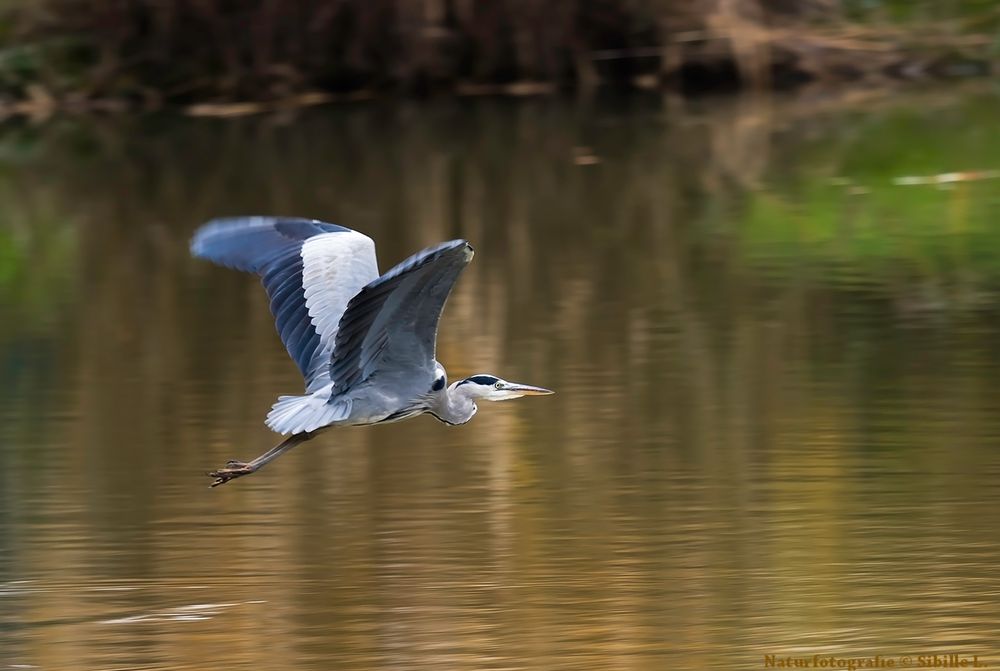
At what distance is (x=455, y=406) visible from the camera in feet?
25.8

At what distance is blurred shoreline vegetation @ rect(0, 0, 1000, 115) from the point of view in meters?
24.1

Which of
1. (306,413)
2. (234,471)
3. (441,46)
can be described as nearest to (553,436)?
(234,471)

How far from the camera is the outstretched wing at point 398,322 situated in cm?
642

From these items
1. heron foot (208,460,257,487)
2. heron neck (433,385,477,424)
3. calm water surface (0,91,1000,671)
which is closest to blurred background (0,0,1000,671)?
calm water surface (0,91,1000,671)

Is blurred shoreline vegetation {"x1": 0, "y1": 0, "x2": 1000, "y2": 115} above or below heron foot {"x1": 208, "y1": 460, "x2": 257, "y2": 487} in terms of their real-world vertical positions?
above

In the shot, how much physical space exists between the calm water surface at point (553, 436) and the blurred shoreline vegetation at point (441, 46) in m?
5.19

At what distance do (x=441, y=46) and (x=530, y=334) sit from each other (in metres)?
13.0

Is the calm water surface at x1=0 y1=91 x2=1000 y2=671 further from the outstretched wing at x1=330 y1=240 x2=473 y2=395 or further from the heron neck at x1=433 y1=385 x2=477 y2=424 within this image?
the outstretched wing at x1=330 y1=240 x2=473 y2=395

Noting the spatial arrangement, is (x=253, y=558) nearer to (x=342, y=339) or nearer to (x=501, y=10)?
(x=342, y=339)

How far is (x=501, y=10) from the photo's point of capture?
24141 millimetres

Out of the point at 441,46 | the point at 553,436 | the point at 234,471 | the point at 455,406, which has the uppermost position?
the point at 441,46

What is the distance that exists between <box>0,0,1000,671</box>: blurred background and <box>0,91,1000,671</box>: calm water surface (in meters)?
0.03

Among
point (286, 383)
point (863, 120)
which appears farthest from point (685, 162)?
point (286, 383)

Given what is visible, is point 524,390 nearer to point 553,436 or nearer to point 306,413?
point 306,413
